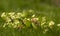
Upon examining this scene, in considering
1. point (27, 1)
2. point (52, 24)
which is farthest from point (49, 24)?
point (27, 1)

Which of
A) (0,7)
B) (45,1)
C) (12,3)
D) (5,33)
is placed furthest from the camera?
(45,1)

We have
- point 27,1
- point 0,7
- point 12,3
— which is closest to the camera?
point 0,7

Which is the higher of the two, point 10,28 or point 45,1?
point 10,28

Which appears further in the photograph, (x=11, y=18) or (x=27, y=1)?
(x=27, y=1)

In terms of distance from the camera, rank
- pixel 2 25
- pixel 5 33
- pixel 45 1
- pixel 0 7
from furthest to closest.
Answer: pixel 45 1 < pixel 0 7 < pixel 2 25 < pixel 5 33

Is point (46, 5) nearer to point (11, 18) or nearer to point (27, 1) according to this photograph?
point (27, 1)

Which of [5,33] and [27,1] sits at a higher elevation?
[5,33]

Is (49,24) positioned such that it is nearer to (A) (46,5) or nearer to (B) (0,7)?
(B) (0,7)

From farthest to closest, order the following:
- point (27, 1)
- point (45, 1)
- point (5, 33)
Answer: point (45, 1) → point (27, 1) → point (5, 33)

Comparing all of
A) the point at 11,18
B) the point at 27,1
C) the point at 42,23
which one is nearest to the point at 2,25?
the point at 11,18
